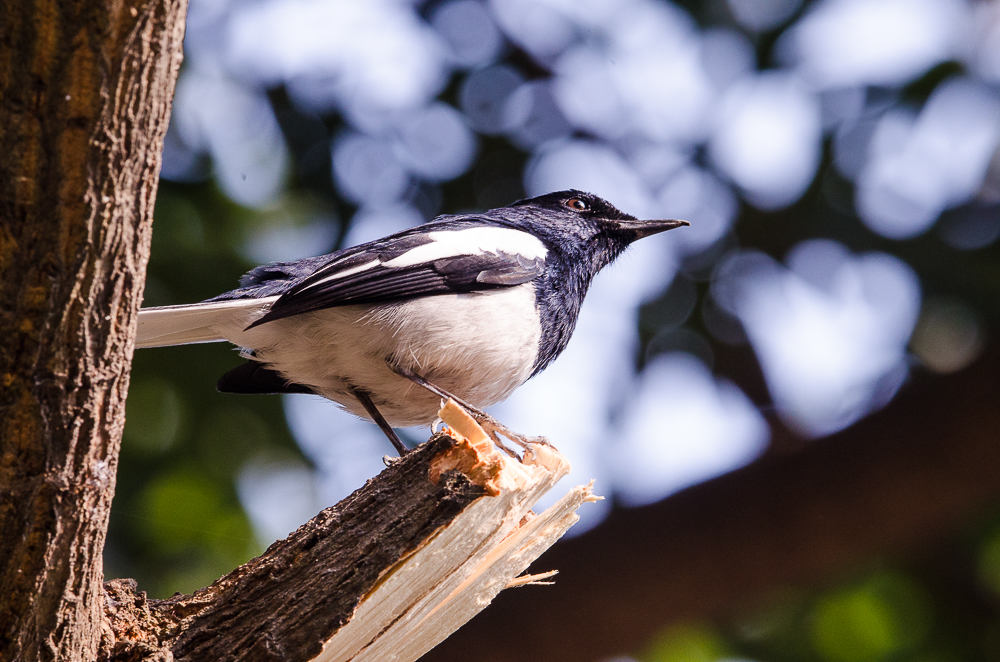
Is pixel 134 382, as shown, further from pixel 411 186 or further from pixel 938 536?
pixel 938 536

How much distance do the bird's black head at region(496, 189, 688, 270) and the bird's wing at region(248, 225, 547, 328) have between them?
1.05 ft

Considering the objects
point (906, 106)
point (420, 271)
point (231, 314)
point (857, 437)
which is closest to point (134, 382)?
point (231, 314)

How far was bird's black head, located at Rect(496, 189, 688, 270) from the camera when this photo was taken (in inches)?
162

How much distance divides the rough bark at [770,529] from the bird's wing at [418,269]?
203 centimetres

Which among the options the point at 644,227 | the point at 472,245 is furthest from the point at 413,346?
the point at 644,227

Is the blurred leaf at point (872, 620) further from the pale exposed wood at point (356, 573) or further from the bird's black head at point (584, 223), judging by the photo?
the pale exposed wood at point (356, 573)

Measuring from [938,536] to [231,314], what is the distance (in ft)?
15.1

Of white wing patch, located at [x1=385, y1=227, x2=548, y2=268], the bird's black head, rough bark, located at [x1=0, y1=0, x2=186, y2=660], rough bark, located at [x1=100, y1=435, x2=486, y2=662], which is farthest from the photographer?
the bird's black head

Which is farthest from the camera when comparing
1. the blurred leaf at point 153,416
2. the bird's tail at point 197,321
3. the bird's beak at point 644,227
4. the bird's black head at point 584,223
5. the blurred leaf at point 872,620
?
the blurred leaf at point 872,620

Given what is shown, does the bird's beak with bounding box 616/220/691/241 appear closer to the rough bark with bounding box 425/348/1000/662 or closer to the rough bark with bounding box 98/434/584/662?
the rough bark with bounding box 425/348/1000/662

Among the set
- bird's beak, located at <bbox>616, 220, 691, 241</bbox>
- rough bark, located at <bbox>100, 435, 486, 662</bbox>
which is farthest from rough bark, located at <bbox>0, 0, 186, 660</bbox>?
bird's beak, located at <bbox>616, 220, 691, 241</bbox>

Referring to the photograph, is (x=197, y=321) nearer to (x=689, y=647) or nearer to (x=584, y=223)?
(x=584, y=223)

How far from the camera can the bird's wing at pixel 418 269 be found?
10.6 ft

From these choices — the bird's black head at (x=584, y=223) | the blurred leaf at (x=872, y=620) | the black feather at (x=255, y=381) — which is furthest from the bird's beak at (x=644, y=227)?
the blurred leaf at (x=872, y=620)
